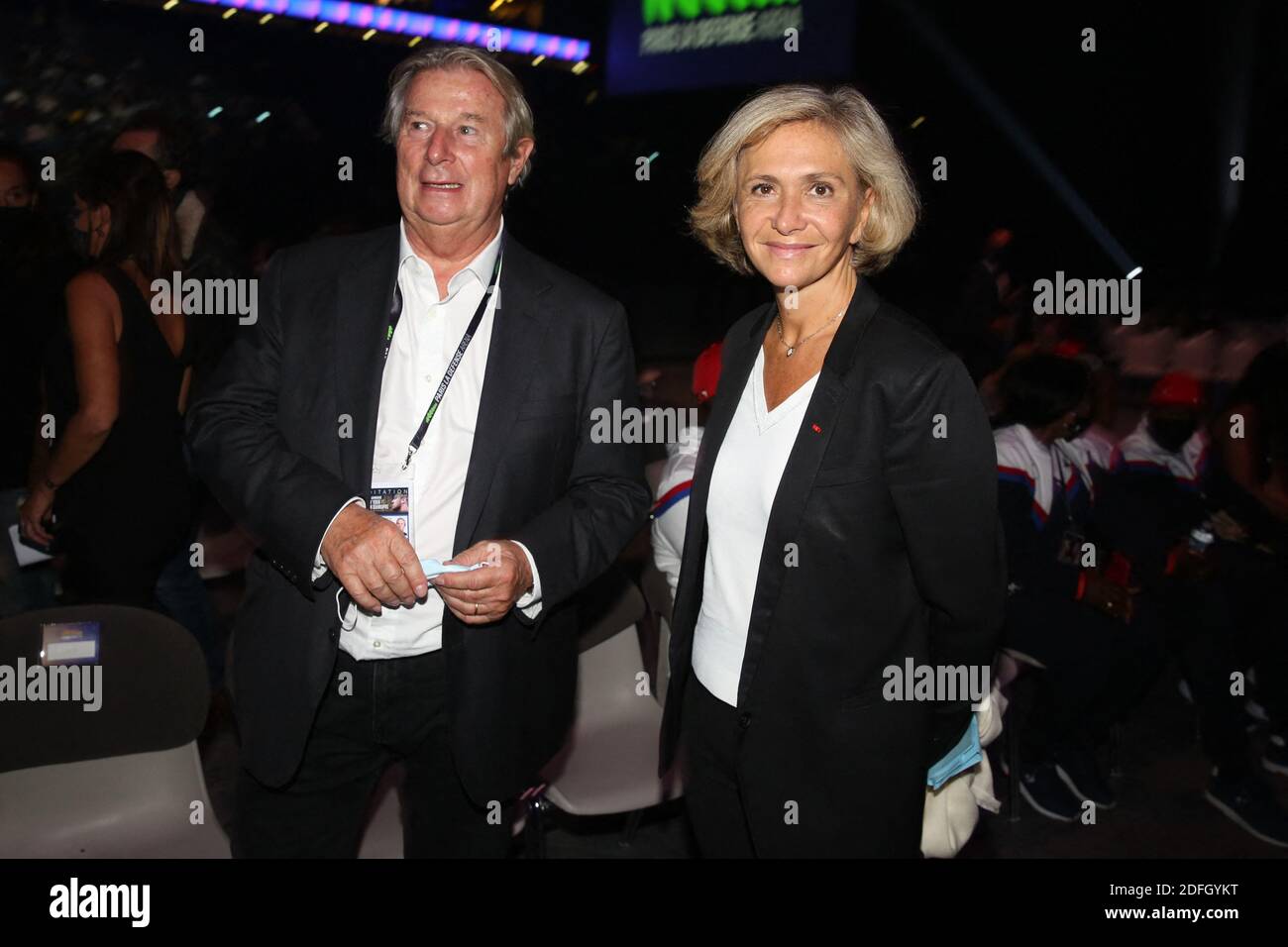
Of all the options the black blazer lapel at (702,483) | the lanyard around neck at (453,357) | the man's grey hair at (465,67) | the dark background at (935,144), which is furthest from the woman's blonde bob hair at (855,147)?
the dark background at (935,144)

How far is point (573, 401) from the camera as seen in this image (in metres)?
1.83

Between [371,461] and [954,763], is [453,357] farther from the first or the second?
[954,763]

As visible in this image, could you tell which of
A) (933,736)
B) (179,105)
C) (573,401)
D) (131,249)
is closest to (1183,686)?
(933,736)

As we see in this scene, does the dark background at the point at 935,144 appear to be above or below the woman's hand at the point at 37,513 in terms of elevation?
above

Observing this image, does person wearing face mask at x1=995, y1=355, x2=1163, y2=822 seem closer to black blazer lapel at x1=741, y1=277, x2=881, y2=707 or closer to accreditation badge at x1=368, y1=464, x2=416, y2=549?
black blazer lapel at x1=741, y1=277, x2=881, y2=707

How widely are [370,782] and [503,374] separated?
2.65ft

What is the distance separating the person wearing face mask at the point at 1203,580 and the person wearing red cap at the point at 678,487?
1960 mm

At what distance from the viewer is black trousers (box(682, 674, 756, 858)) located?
1755 millimetres

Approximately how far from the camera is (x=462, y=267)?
1834mm

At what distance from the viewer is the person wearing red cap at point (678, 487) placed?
2.76 m

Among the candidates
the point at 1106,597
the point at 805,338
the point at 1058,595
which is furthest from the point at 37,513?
the point at 1106,597

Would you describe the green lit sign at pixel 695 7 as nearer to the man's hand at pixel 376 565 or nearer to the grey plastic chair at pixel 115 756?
the grey plastic chair at pixel 115 756
